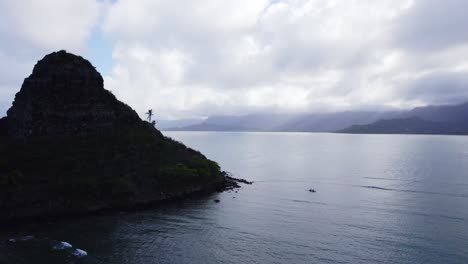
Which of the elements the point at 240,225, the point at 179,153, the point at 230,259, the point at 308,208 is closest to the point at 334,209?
the point at 308,208

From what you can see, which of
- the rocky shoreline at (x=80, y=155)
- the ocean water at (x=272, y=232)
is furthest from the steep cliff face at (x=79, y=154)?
the ocean water at (x=272, y=232)

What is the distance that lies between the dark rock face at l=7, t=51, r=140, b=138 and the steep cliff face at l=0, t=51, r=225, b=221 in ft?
0.86

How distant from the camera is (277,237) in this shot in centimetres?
5994

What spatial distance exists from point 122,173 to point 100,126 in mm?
22038

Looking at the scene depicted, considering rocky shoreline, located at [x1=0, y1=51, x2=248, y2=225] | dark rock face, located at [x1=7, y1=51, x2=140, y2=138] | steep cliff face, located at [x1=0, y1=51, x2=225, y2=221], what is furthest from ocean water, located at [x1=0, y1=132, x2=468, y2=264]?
dark rock face, located at [x1=7, y1=51, x2=140, y2=138]

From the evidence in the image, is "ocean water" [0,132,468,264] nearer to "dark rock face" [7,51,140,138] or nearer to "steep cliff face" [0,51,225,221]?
"steep cliff face" [0,51,225,221]

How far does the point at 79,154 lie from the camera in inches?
3664

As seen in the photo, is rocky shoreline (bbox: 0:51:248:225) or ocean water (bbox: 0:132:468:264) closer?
ocean water (bbox: 0:132:468:264)

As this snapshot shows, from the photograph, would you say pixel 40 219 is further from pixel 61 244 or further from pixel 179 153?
pixel 179 153

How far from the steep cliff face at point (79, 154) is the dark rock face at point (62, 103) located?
0.86 feet

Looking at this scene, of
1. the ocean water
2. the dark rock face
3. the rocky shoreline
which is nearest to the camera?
the ocean water

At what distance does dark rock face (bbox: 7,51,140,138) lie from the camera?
97.6 meters

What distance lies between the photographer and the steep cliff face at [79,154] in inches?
3073

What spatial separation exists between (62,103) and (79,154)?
20.4 meters
